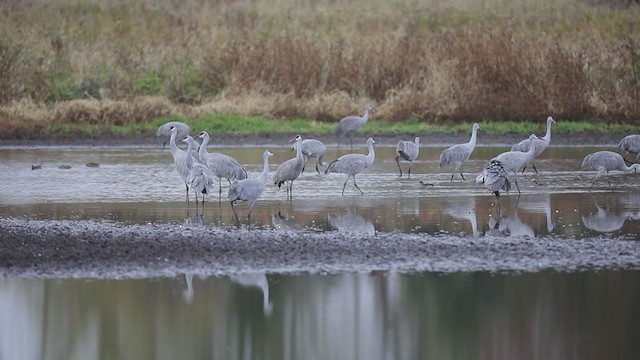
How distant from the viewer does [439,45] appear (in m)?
32.2

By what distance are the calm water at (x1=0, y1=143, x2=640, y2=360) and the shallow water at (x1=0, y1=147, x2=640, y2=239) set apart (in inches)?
3.0

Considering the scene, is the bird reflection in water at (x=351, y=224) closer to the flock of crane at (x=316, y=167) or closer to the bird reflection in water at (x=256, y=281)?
the flock of crane at (x=316, y=167)

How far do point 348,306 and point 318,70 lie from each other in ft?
66.5

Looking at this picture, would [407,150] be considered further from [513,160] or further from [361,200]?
[361,200]

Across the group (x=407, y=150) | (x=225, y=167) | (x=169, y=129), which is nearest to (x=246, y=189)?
(x=225, y=167)

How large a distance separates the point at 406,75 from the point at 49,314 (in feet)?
67.3

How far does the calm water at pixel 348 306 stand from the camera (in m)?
11.1

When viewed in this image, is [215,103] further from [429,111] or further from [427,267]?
[427,267]

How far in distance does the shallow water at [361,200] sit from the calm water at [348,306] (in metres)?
0.08

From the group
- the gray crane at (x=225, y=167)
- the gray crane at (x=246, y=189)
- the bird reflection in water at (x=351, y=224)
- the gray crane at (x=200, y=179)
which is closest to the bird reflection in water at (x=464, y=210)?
the bird reflection in water at (x=351, y=224)

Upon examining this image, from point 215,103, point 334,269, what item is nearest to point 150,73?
point 215,103

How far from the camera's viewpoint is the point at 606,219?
1725 cm

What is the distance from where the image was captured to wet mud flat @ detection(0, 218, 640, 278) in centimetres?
1387

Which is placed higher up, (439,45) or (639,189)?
(439,45)
